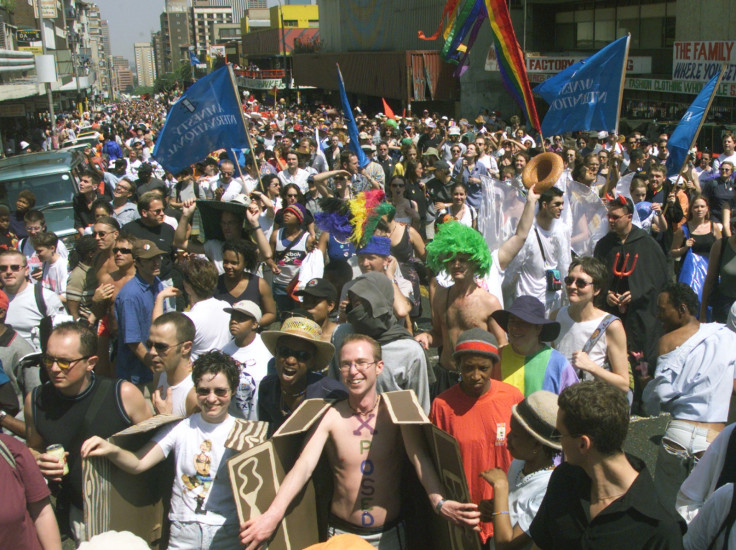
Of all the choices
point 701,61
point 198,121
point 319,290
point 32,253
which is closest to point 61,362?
point 319,290

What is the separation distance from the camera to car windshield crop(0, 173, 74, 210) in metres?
11.4

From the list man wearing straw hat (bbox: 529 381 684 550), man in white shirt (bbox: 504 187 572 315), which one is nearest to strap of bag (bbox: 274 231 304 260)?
man in white shirt (bbox: 504 187 572 315)

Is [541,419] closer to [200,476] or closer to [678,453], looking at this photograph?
[678,453]

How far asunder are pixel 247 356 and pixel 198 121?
15.1ft

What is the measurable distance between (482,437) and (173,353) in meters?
1.81

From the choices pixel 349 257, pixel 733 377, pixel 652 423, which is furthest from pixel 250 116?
pixel 733 377

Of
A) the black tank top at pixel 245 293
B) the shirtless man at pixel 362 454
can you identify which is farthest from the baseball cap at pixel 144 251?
the shirtless man at pixel 362 454

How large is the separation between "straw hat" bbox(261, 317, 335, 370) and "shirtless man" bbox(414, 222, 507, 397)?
932mm

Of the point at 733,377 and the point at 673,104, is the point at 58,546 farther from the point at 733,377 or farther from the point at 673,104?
the point at 673,104

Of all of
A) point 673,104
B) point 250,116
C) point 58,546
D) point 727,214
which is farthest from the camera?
point 250,116

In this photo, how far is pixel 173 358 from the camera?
4.34 meters

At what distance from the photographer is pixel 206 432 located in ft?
12.2

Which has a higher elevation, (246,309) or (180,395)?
(246,309)

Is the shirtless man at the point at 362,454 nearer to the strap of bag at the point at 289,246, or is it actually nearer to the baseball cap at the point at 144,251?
the baseball cap at the point at 144,251
